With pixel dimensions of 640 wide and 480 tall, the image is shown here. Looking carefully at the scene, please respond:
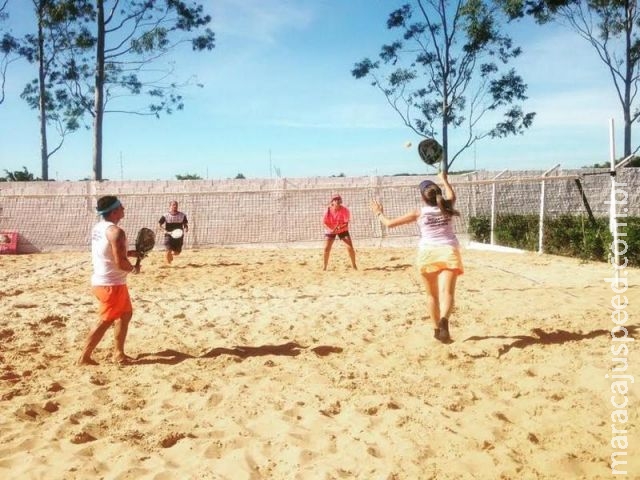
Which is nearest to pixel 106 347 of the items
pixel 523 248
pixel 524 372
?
pixel 524 372

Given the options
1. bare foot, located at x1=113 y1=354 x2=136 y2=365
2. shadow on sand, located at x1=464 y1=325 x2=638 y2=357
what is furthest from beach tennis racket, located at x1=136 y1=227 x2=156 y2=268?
shadow on sand, located at x1=464 y1=325 x2=638 y2=357

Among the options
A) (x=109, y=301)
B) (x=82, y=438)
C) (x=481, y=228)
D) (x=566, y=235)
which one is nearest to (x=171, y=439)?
(x=82, y=438)

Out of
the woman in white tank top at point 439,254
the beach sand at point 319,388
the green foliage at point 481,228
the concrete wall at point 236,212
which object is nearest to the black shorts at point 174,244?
the beach sand at point 319,388

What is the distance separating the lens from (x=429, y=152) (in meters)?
6.86

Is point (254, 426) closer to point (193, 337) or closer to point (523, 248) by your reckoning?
point (193, 337)

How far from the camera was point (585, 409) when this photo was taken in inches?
149

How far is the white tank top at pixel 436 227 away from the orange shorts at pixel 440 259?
7 cm

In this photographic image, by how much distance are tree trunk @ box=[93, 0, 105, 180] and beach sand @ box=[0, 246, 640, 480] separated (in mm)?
12663

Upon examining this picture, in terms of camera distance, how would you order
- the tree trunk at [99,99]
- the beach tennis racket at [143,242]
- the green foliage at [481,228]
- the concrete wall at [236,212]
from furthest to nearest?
the tree trunk at [99,99] → the concrete wall at [236,212] → the green foliage at [481,228] → the beach tennis racket at [143,242]

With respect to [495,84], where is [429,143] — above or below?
below

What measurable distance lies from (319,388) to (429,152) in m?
3.68

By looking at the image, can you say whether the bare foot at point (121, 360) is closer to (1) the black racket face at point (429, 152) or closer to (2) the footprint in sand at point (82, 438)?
(2) the footprint in sand at point (82, 438)

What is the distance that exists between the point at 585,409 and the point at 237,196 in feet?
47.3

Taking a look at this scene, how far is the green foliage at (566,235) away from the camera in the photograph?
1072cm
